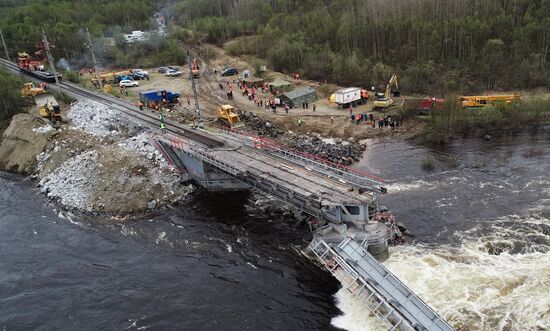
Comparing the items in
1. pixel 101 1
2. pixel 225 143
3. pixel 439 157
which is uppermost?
pixel 101 1

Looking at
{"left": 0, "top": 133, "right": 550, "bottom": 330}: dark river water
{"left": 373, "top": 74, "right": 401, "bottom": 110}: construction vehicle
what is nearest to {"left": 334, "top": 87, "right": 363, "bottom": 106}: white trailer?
{"left": 373, "top": 74, "right": 401, "bottom": 110}: construction vehicle

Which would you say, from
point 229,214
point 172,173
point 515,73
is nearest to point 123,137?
point 172,173

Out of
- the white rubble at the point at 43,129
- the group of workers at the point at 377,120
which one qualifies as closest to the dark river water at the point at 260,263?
the group of workers at the point at 377,120

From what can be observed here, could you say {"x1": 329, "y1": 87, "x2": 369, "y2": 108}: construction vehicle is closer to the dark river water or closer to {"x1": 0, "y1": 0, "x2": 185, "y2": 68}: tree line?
the dark river water

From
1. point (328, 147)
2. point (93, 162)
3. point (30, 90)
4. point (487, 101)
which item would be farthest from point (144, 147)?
point (487, 101)

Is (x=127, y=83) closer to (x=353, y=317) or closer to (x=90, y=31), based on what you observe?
→ (x=90, y=31)

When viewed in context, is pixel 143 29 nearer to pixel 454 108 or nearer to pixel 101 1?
pixel 101 1
